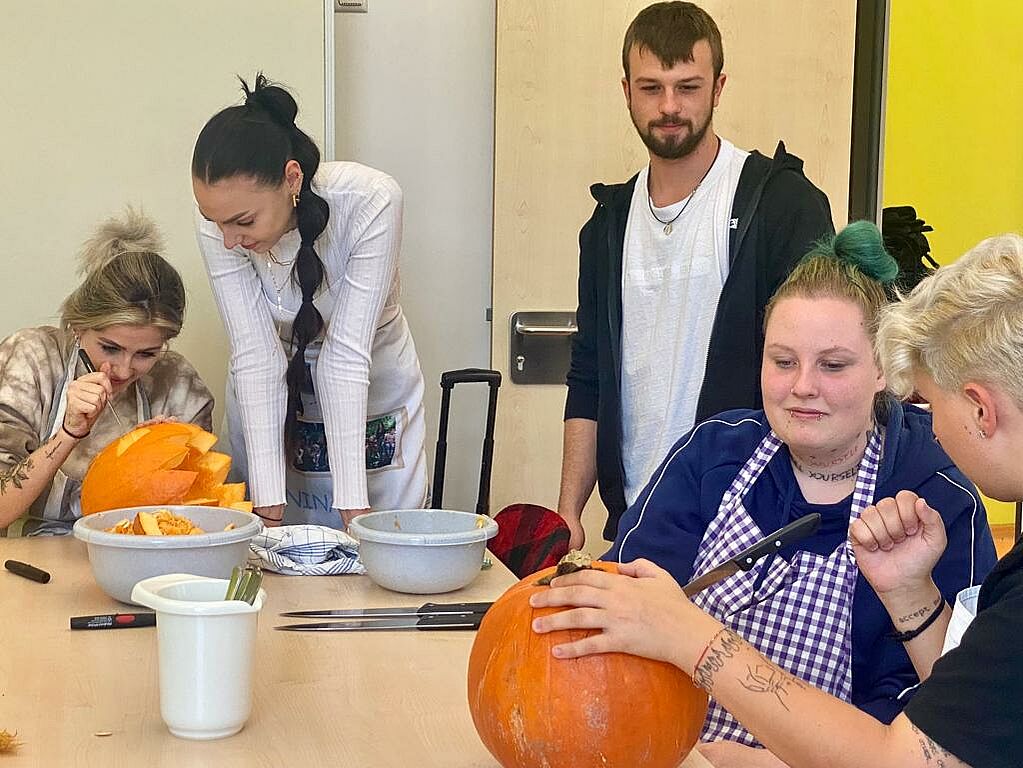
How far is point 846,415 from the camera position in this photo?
1.54 meters

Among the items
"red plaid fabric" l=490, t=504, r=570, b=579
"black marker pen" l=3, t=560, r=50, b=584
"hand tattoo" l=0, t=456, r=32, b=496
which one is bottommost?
"red plaid fabric" l=490, t=504, r=570, b=579

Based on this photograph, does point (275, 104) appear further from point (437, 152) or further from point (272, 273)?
point (437, 152)

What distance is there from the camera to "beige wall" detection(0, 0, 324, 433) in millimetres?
2807

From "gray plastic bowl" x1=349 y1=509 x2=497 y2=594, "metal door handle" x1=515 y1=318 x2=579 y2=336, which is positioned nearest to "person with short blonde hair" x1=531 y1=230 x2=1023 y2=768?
"gray plastic bowl" x1=349 y1=509 x2=497 y2=594

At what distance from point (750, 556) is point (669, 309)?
108 cm

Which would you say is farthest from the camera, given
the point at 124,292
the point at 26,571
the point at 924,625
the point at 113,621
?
the point at 124,292

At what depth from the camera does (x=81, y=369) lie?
7.25 ft

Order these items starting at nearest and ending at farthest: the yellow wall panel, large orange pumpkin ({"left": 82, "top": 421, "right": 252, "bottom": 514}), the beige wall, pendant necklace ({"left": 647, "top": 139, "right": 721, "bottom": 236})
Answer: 1. large orange pumpkin ({"left": 82, "top": 421, "right": 252, "bottom": 514})
2. pendant necklace ({"left": 647, "top": 139, "right": 721, "bottom": 236})
3. the beige wall
4. the yellow wall panel

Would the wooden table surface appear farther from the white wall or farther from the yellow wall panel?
the yellow wall panel

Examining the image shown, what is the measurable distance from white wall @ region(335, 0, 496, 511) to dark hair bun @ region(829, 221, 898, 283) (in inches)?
67.0

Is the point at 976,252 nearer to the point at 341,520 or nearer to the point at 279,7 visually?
the point at 341,520

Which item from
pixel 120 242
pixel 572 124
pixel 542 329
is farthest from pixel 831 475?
pixel 572 124

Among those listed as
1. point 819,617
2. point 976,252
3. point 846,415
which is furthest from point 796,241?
point 976,252

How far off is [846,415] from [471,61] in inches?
76.1
